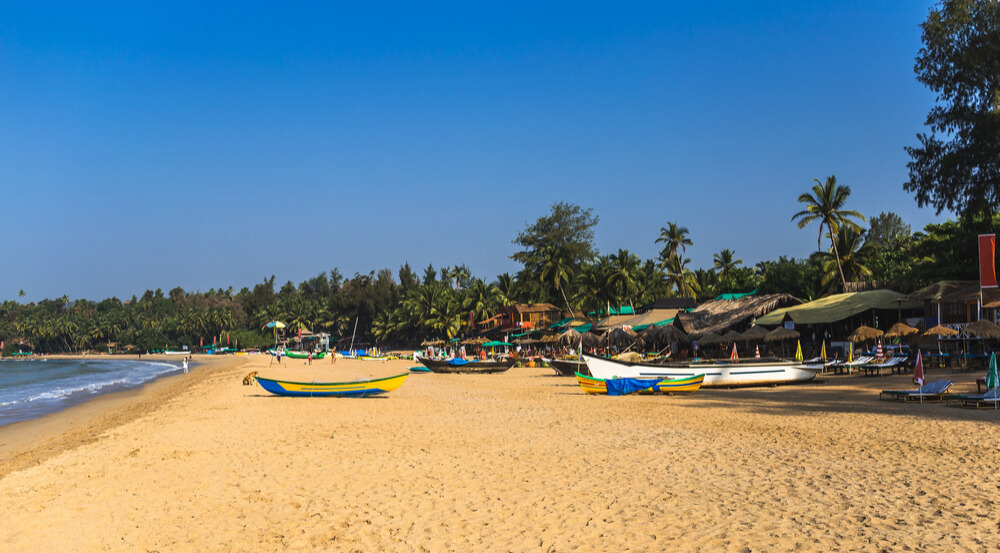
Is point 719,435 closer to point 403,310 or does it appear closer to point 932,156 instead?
point 932,156

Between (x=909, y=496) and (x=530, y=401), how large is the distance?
509 inches

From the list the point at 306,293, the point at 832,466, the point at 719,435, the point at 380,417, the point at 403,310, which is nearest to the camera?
the point at 832,466

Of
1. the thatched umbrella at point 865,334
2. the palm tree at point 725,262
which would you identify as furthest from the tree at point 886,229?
the thatched umbrella at point 865,334

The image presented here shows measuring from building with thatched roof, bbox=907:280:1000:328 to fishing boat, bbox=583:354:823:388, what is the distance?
255 inches

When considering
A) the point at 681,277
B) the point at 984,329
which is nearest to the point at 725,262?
the point at 681,277

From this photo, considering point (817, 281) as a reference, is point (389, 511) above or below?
below

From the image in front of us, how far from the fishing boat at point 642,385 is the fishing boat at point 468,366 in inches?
656

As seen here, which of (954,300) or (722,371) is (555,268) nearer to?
(954,300)

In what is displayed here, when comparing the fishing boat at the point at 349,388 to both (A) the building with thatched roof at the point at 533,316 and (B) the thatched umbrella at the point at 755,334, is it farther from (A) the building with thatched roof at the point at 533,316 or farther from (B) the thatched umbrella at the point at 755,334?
(A) the building with thatched roof at the point at 533,316

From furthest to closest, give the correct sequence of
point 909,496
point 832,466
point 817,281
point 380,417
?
1. point 817,281
2. point 380,417
3. point 832,466
4. point 909,496

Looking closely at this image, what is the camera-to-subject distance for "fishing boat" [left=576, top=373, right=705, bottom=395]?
69.6 ft

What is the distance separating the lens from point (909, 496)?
7.73 metres

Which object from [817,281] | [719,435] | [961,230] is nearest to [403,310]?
[817,281]

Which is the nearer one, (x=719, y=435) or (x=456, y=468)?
(x=456, y=468)
